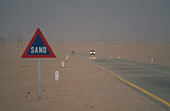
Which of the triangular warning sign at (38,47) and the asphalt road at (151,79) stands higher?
the triangular warning sign at (38,47)

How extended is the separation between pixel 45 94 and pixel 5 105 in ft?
6.17

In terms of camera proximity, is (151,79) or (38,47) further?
(151,79)

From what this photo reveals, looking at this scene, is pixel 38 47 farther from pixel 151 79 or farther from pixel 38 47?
pixel 151 79

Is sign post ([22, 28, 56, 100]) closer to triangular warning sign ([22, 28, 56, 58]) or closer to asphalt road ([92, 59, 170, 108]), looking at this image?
triangular warning sign ([22, 28, 56, 58])

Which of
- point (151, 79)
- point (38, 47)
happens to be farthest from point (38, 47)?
point (151, 79)

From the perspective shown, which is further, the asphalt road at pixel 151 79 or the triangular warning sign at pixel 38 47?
the asphalt road at pixel 151 79

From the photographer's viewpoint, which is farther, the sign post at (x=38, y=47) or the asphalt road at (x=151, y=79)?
the asphalt road at (x=151, y=79)

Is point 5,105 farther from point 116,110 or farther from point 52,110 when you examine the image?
point 116,110

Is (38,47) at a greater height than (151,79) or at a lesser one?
greater

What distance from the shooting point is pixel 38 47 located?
6.32 m

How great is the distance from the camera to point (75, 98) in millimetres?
7125

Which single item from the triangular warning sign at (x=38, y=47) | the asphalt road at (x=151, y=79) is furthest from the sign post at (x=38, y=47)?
the asphalt road at (x=151, y=79)

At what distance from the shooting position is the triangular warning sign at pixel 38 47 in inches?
247

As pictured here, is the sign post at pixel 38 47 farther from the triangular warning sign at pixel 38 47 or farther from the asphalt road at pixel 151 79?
the asphalt road at pixel 151 79
